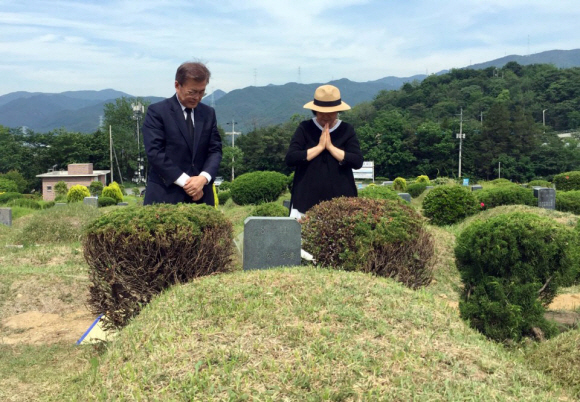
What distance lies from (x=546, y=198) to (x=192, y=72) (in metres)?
13.1

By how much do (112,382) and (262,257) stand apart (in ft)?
6.87

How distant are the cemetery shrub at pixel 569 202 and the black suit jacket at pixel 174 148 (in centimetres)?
1373

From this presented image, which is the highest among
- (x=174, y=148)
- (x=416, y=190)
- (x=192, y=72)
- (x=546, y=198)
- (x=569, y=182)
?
(x=192, y=72)

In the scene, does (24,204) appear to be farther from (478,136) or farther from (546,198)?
(478,136)

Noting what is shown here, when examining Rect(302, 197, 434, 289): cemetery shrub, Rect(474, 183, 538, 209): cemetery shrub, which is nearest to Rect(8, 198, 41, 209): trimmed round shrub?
Rect(474, 183, 538, 209): cemetery shrub

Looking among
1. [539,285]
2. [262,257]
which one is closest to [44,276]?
[262,257]

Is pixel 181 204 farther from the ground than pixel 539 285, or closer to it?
farther from the ground

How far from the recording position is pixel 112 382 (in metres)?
2.91

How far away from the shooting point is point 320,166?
5.94 m

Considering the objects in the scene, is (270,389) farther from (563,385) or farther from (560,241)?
(560,241)

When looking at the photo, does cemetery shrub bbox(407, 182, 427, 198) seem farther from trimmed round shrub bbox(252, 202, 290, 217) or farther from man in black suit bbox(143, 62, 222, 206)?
man in black suit bbox(143, 62, 222, 206)

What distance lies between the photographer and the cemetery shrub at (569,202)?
15539 mm

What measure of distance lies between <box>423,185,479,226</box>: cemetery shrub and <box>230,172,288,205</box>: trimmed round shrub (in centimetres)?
665

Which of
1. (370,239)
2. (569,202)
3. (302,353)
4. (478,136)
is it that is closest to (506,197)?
(569,202)
